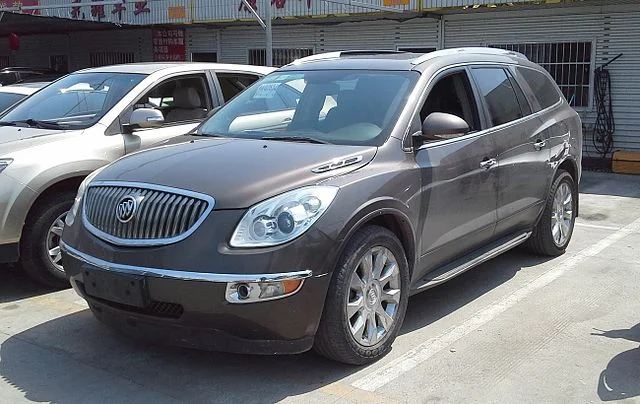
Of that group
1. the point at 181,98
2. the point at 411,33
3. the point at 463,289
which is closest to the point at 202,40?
the point at 411,33

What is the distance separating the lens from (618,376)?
3875mm

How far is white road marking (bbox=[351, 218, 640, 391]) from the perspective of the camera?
3.84 meters

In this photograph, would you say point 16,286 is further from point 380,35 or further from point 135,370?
point 380,35

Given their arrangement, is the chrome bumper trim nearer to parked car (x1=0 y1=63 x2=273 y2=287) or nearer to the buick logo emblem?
the buick logo emblem

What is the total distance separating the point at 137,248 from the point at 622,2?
1078 centimetres

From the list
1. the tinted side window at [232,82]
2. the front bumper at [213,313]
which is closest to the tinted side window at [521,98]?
the tinted side window at [232,82]

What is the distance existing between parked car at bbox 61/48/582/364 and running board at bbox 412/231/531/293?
0.04ft

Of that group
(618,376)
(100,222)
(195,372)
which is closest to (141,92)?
(100,222)

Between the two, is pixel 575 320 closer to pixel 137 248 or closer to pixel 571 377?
pixel 571 377

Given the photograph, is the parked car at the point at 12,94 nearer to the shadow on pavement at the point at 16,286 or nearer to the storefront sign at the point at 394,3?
the shadow on pavement at the point at 16,286

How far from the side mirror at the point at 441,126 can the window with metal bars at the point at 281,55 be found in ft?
40.2

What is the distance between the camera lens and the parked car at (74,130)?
16.8 feet

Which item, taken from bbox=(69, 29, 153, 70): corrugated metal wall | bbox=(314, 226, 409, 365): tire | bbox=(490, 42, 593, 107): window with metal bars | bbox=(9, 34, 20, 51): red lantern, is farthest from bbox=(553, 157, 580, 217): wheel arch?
bbox=(9, 34, 20, 51): red lantern

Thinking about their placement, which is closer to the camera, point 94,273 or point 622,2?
point 94,273
